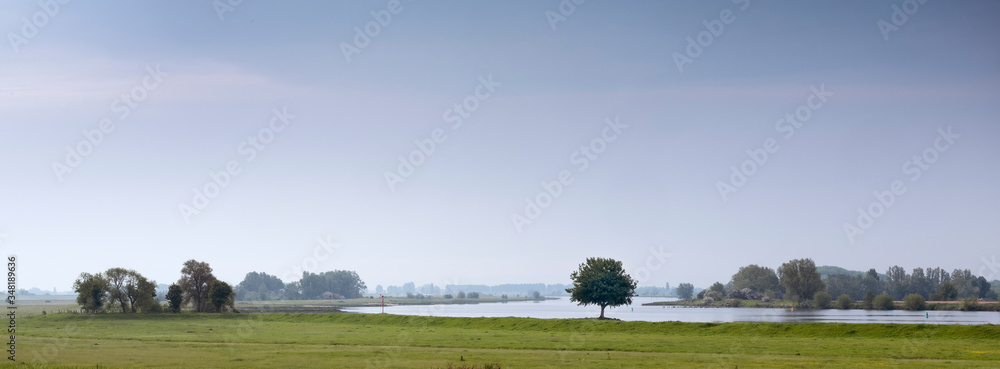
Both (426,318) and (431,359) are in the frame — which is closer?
(431,359)

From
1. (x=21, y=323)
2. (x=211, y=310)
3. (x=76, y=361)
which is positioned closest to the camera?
(x=76, y=361)

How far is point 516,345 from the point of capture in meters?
54.2

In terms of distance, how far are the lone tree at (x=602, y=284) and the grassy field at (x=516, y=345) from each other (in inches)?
Answer: 819

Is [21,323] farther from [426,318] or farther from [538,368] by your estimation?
[538,368]

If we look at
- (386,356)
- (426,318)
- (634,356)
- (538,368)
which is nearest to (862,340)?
(634,356)

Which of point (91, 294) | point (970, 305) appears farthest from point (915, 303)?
point (91, 294)

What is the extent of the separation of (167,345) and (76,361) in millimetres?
12722

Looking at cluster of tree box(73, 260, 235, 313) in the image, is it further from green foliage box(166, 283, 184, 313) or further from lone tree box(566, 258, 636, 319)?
lone tree box(566, 258, 636, 319)

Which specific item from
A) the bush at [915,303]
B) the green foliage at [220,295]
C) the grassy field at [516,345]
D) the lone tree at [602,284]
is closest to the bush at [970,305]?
the bush at [915,303]

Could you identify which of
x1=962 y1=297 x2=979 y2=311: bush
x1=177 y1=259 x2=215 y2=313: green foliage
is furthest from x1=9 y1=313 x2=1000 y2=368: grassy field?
x1=962 y1=297 x2=979 y2=311: bush

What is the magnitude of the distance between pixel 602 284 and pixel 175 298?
5514 centimetres

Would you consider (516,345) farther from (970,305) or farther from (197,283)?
(970,305)

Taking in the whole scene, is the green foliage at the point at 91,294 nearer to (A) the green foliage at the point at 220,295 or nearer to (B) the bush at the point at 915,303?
(A) the green foliage at the point at 220,295

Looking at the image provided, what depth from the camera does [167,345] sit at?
180 ft
